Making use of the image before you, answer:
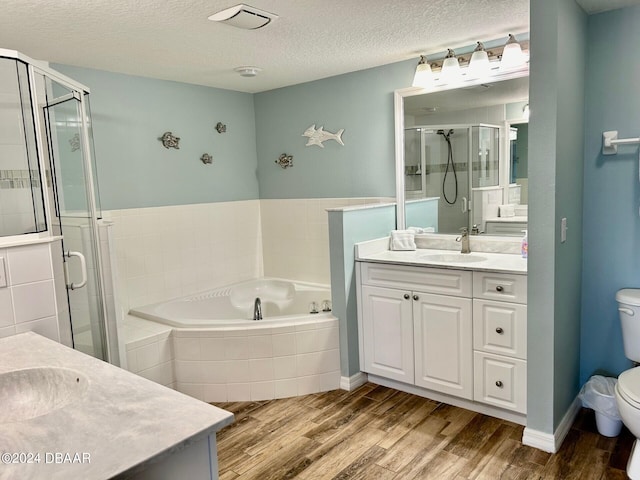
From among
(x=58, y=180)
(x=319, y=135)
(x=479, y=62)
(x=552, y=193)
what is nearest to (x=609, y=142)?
(x=552, y=193)

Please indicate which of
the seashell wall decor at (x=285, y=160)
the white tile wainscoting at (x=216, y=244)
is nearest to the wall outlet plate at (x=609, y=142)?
the white tile wainscoting at (x=216, y=244)

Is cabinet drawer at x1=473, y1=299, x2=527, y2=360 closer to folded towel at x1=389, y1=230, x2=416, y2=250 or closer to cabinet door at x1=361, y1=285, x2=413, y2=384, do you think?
cabinet door at x1=361, y1=285, x2=413, y2=384

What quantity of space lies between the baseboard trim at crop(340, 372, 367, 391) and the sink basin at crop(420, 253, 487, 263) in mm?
906

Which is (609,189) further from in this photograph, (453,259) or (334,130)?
(334,130)

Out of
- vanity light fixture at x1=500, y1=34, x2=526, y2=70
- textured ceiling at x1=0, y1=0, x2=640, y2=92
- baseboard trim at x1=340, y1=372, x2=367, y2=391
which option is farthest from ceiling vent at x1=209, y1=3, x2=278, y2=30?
baseboard trim at x1=340, y1=372, x2=367, y2=391

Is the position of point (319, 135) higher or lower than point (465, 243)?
higher

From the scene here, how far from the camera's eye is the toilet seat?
6.55 ft

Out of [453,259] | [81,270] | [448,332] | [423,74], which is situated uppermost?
[423,74]

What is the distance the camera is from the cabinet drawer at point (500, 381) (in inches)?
101

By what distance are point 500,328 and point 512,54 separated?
5.21 ft

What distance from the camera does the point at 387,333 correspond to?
3.05 meters

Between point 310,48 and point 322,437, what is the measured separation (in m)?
2.32

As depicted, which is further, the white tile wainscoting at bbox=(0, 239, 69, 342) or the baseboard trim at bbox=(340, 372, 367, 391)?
the baseboard trim at bbox=(340, 372, 367, 391)

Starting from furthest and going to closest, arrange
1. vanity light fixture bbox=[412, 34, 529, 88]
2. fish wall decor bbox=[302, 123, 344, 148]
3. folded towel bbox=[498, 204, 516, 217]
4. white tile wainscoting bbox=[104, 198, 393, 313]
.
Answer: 1. fish wall decor bbox=[302, 123, 344, 148]
2. white tile wainscoting bbox=[104, 198, 393, 313]
3. folded towel bbox=[498, 204, 516, 217]
4. vanity light fixture bbox=[412, 34, 529, 88]
